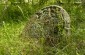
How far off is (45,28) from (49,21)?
15 centimetres

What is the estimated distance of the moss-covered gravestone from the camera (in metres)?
4.21

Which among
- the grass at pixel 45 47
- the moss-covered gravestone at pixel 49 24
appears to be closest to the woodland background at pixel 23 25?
the grass at pixel 45 47

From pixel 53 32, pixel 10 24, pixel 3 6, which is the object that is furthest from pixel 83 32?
pixel 3 6

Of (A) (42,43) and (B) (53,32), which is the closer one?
(A) (42,43)

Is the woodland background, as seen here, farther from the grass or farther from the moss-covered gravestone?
the moss-covered gravestone

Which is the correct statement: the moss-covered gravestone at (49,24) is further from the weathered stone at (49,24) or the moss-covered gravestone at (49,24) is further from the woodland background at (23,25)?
the woodland background at (23,25)

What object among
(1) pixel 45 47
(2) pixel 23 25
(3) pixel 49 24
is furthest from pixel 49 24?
(2) pixel 23 25

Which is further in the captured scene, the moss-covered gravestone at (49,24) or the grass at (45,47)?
the moss-covered gravestone at (49,24)

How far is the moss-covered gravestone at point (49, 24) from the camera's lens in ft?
13.8

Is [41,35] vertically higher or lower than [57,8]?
lower

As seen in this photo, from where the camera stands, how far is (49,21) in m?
4.42

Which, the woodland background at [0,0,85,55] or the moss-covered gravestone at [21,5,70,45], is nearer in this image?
the woodland background at [0,0,85,55]

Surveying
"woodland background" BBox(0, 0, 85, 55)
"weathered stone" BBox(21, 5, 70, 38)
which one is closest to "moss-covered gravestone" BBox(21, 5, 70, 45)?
"weathered stone" BBox(21, 5, 70, 38)

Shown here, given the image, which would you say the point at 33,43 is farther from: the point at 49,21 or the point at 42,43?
the point at 49,21
